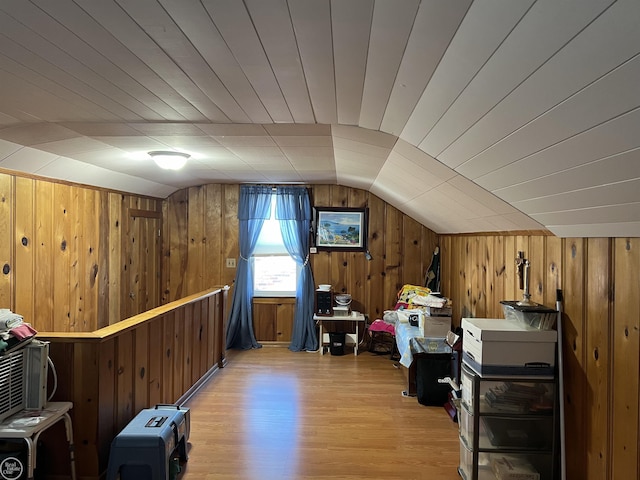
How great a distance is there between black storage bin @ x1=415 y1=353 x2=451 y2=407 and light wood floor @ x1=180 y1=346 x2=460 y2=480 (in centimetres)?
11

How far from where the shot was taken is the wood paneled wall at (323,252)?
19.1ft

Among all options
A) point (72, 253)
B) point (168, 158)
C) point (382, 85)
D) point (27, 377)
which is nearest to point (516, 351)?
point (382, 85)

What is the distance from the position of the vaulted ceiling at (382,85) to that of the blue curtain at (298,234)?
111 inches

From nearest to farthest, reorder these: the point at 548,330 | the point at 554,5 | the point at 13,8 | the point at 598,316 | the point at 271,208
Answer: the point at 554,5, the point at 13,8, the point at 598,316, the point at 548,330, the point at 271,208

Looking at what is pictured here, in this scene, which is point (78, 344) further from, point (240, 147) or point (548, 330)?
point (548, 330)

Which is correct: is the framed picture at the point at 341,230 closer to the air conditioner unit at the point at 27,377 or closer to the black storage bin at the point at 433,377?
the black storage bin at the point at 433,377

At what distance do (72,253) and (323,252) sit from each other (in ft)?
9.48

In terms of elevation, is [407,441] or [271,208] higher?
[271,208]

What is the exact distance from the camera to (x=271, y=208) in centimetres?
585

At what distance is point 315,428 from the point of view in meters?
3.44

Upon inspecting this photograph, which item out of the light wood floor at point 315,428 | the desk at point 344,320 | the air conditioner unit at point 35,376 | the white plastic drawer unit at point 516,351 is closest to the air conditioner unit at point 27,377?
the air conditioner unit at point 35,376

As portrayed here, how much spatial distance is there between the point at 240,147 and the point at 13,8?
81.8 inches

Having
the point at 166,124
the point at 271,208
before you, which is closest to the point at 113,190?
the point at 271,208

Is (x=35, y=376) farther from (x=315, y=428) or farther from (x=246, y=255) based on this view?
(x=246, y=255)
